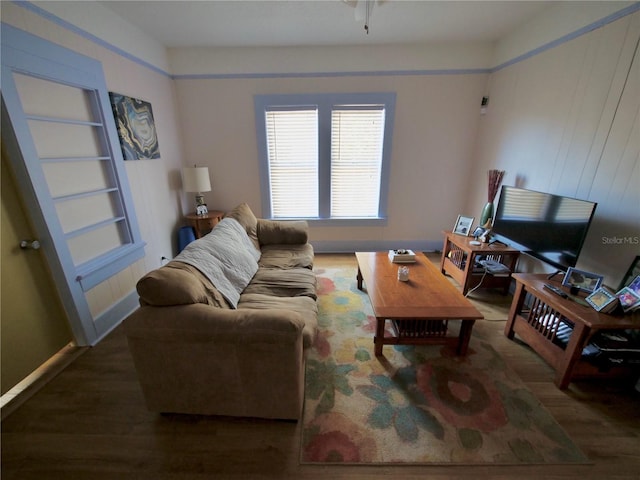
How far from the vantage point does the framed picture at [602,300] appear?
154 cm

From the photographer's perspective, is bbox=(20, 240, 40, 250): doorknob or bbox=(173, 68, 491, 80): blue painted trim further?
bbox=(173, 68, 491, 80): blue painted trim

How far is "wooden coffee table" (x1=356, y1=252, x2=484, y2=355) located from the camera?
1.78 meters

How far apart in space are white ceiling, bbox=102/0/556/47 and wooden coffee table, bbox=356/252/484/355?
2101mm

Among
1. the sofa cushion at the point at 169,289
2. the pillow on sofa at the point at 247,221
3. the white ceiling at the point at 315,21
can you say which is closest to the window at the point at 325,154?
the white ceiling at the point at 315,21

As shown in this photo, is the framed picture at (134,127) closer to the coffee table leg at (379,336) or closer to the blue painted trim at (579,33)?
the coffee table leg at (379,336)

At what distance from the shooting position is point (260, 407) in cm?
146

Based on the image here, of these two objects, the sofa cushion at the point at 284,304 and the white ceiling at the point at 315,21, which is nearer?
the sofa cushion at the point at 284,304

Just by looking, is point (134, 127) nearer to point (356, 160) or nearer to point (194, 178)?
point (194, 178)

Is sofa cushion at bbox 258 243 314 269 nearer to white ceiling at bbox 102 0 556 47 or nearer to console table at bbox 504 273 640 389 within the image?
console table at bbox 504 273 640 389

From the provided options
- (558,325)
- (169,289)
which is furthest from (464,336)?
(169,289)

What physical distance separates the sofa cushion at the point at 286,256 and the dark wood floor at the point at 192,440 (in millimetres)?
1286

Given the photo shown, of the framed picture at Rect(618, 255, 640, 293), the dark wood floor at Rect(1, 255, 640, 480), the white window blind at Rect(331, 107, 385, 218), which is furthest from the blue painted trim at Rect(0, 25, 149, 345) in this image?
the framed picture at Rect(618, 255, 640, 293)

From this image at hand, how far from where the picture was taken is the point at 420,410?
5.11ft

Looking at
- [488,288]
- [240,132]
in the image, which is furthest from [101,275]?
[488,288]
